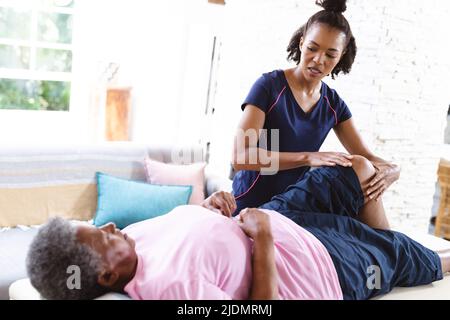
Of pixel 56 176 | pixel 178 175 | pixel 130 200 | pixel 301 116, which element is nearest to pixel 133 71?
pixel 178 175

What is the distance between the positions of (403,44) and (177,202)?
5.97 feet

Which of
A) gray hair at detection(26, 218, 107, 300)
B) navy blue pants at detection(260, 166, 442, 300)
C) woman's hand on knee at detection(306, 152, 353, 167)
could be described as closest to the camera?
gray hair at detection(26, 218, 107, 300)

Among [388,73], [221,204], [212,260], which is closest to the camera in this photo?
[212,260]

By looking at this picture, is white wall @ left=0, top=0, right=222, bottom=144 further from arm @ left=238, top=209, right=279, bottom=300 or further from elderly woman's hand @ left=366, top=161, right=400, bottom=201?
arm @ left=238, top=209, right=279, bottom=300

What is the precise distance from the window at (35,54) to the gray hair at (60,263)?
13.5 feet

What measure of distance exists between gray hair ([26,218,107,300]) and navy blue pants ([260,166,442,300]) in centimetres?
73

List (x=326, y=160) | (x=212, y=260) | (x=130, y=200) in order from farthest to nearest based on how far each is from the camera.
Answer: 1. (x=130, y=200)
2. (x=326, y=160)
3. (x=212, y=260)

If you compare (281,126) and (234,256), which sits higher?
(281,126)

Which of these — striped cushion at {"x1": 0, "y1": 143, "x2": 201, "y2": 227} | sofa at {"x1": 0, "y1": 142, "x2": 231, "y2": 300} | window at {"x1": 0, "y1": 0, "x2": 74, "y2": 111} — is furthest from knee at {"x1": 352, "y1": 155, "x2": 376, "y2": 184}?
window at {"x1": 0, "y1": 0, "x2": 74, "y2": 111}

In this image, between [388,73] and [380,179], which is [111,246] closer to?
[380,179]

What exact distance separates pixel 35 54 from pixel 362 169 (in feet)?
13.1

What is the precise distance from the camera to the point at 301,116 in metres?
2.04

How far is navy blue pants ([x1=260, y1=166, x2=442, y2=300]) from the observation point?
1621 mm
